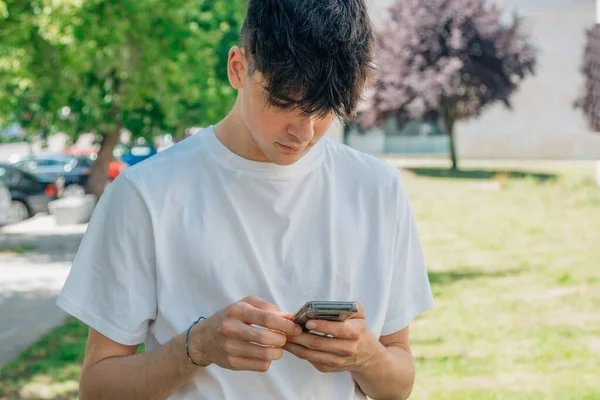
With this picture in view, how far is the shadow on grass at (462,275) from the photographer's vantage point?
488 inches

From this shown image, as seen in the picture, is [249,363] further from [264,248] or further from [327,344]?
[264,248]

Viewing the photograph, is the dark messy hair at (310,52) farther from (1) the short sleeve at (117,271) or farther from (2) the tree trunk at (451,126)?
(2) the tree trunk at (451,126)

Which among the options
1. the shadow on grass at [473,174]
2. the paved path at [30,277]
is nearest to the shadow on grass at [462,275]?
the paved path at [30,277]

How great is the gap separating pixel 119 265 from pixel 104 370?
26cm

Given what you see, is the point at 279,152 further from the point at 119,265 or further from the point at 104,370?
the point at 104,370

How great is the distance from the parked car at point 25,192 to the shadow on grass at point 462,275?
39.8 ft

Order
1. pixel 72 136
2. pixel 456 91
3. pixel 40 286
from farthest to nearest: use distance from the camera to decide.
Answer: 1. pixel 456 91
2. pixel 72 136
3. pixel 40 286

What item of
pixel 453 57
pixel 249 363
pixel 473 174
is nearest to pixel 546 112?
pixel 453 57

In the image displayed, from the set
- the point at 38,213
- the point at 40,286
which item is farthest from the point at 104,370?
the point at 38,213

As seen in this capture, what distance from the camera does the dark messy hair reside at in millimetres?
1948

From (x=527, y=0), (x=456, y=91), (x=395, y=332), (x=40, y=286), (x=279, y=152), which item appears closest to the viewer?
(x=279, y=152)

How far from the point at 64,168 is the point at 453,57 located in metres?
20.4

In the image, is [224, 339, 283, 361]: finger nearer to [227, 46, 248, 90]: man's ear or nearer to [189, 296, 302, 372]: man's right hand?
[189, 296, 302, 372]: man's right hand

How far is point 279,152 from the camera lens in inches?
83.7
